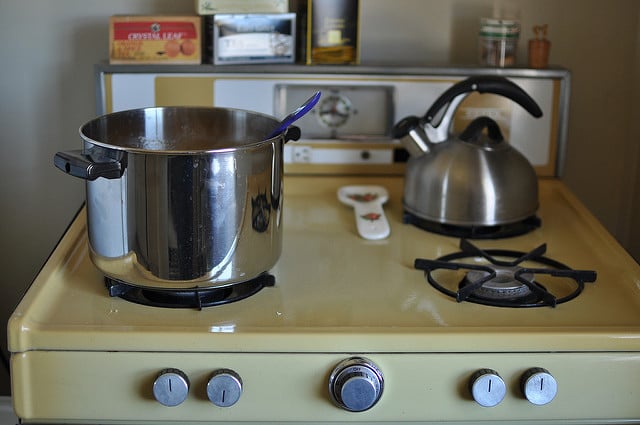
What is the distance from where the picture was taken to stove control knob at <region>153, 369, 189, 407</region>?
111 cm

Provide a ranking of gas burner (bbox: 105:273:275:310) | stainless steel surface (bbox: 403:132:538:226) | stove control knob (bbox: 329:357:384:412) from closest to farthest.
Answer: stove control knob (bbox: 329:357:384:412) → gas burner (bbox: 105:273:275:310) → stainless steel surface (bbox: 403:132:538:226)

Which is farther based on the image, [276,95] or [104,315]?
[276,95]

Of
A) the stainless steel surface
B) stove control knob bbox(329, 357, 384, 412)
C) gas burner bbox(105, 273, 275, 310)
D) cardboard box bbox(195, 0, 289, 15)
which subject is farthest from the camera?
cardboard box bbox(195, 0, 289, 15)

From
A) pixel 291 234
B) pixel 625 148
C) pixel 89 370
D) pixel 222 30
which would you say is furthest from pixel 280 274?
pixel 625 148

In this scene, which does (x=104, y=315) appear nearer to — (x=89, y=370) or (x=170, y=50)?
(x=89, y=370)

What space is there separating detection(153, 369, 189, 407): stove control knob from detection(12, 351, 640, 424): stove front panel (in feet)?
0.06

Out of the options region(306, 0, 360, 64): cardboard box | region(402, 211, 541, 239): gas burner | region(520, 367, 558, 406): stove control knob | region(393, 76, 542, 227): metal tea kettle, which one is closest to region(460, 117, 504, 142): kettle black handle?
region(393, 76, 542, 227): metal tea kettle

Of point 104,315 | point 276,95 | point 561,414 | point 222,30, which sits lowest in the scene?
point 561,414

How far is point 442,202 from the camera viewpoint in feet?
4.95

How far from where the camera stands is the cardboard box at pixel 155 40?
65.6 inches

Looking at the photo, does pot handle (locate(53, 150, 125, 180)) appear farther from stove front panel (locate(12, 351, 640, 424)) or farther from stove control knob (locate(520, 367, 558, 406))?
stove control knob (locate(520, 367, 558, 406))

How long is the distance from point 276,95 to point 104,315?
665 millimetres

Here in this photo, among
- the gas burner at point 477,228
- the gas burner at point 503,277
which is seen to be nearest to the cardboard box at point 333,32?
the gas burner at point 477,228

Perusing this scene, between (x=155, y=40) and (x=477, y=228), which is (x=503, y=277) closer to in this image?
(x=477, y=228)
